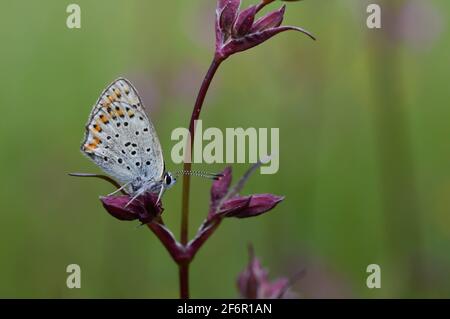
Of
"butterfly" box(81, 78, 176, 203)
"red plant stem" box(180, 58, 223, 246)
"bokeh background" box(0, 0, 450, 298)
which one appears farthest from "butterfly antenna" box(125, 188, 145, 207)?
"bokeh background" box(0, 0, 450, 298)

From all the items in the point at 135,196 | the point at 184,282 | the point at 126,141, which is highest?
the point at 126,141

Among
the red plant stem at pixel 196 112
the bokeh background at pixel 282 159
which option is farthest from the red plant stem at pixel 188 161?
the bokeh background at pixel 282 159

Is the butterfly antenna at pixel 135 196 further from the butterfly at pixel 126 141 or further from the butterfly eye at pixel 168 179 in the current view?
the butterfly eye at pixel 168 179

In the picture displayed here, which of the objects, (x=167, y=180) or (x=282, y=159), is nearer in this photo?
(x=167, y=180)

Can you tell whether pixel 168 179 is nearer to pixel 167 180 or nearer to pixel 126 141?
pixel 167 180

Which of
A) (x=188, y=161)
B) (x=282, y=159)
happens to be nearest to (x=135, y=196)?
(x=188, y=161)
